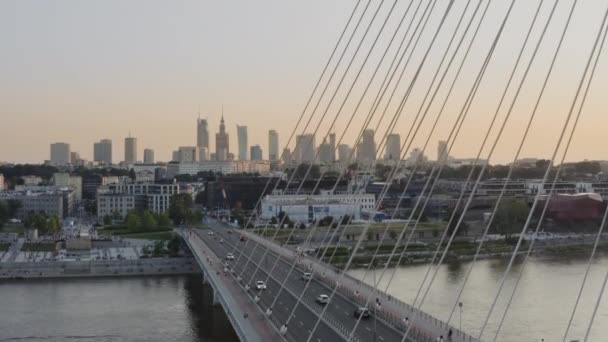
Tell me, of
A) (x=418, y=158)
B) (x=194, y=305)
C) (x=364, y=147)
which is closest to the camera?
(x=418, y=158)

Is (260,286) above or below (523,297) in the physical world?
above

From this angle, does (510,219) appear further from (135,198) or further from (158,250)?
(135,198)

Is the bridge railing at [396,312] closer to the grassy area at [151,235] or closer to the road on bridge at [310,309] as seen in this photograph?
the road on bridge at [310,309]

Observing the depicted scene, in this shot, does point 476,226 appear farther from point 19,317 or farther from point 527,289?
point 19,317

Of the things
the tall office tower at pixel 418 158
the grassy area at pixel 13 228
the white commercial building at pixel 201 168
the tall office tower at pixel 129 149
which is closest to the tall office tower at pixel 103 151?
the tall office tower at pixel 129 149

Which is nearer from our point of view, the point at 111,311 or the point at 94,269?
the point at 111,311

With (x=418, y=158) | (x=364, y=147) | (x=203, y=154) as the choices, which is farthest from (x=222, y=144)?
(x=418, y=158)
